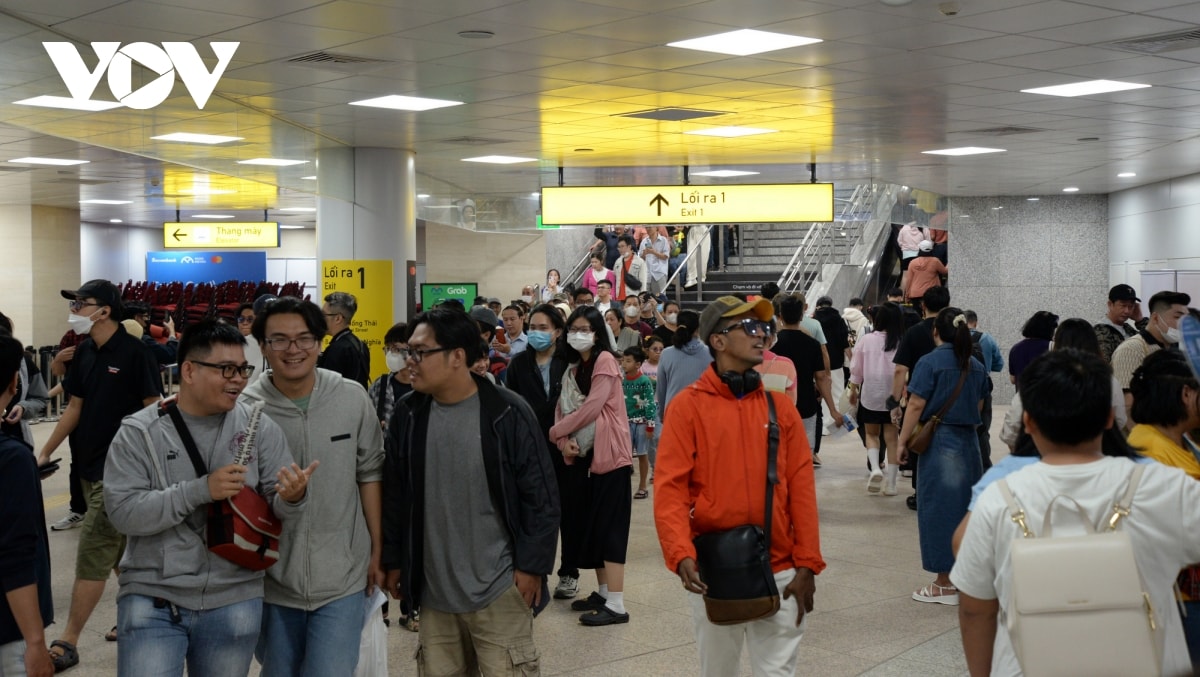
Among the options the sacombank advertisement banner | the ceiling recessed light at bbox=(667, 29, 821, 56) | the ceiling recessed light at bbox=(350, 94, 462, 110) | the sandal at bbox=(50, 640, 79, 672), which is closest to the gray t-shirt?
the sandal at bbox=(50, 640, 79, 672)

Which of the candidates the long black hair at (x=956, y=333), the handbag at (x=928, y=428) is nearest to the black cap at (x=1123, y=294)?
the long black hair at (x=956, y=333)

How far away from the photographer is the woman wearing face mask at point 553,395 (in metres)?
6.80

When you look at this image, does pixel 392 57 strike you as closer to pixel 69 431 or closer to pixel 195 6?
pixel 195 6

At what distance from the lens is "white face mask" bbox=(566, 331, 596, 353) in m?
6.59

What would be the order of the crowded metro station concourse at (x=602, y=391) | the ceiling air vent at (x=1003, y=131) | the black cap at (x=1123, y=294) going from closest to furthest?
the crowded metro station concourse at (x=602, y=391), the black cap at (x=1123, y=294), the ceiling air vent at (x=1003, y=131)

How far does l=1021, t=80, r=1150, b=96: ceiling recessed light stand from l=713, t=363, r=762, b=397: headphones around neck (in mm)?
6479

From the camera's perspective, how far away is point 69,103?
870cm

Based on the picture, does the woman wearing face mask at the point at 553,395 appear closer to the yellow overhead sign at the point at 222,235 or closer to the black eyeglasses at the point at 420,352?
the black eyeglasses at the point at 420,352

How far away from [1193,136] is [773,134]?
14.2 feet

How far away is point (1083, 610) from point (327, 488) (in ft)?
7.55

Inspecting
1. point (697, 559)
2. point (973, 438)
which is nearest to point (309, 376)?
point (697, 559)

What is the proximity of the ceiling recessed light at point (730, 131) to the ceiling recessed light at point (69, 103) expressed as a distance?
5570mm

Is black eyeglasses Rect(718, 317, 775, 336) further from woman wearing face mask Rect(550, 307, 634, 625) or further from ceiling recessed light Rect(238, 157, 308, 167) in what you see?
ceiling recessed light Rect(238, 157, 308, 167)

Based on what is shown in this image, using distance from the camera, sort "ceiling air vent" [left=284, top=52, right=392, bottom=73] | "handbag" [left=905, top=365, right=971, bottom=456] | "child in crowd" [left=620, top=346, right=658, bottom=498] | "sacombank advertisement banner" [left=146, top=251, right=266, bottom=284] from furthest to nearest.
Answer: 1. "sacombank advertisement banner" [left=146, top=251, right=266, bottom=284]
2. "child in crowd" [left=620, top=346, right=658, bottom=498]
3. "ceiling air vent" [left=284, top=52, right=392, bottom=73]
4. "handbag" [left=905, top=365, right=971, bottom=456]
